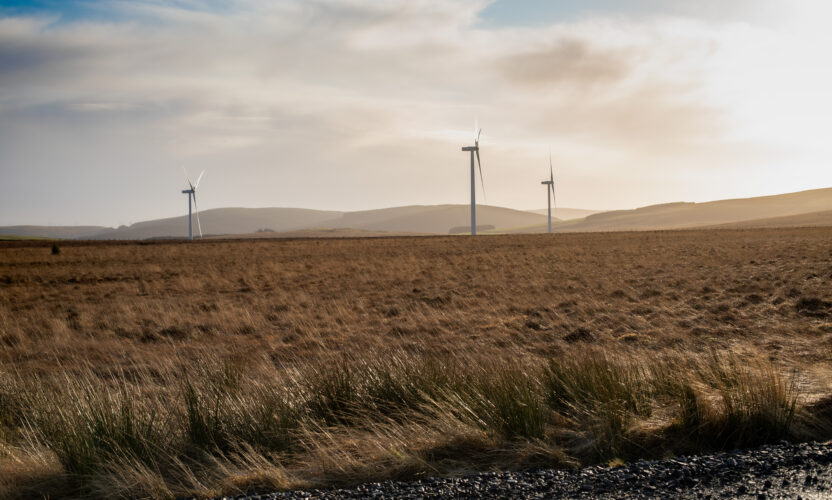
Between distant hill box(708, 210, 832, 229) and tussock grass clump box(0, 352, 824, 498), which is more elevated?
distant hill box(708, 210, 832, 229)

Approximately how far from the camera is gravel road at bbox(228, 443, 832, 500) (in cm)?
515

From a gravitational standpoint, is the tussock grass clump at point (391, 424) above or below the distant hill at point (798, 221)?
below

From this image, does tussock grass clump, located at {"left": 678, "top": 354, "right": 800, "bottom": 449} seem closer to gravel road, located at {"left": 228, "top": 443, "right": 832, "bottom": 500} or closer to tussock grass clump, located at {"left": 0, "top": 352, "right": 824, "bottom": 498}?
tussock grass clump, located at {"left": 0, "top": 352, "right": 824, "bottom": 498}

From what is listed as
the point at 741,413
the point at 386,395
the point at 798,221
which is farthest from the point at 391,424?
the point at 798,221

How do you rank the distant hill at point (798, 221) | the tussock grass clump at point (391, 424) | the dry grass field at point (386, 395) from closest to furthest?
the tussock grass clump at point (391, 424) → the dry grass field at point (386, 395) → the distant hill at point (798, 221)

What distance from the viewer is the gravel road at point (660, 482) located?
16.9 feet

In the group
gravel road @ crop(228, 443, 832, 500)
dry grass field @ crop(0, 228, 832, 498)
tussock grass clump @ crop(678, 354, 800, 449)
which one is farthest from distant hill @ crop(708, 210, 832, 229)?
gravel road @ crop(228, 443, 832, 500)

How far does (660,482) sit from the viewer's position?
5.38m

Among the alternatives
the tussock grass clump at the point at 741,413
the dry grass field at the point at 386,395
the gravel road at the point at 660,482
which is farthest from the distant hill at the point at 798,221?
the gravel road at the point at 660,482

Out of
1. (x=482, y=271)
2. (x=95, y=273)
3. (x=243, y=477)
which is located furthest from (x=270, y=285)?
(x=243, y=477)

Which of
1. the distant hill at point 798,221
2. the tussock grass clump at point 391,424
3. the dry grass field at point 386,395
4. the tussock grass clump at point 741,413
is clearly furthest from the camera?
the distant hill at point 798,221

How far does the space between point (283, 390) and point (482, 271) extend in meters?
29.3

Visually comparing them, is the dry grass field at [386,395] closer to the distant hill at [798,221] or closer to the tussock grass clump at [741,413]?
the tussock grass clump at [741,413]

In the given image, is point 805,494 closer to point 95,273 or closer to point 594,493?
point 594,493
